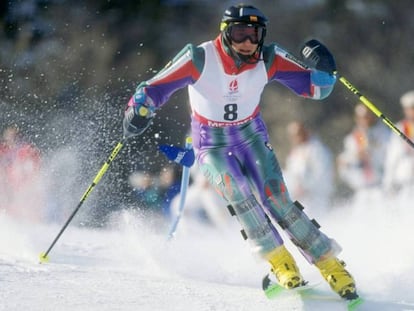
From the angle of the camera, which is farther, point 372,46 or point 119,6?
point 119,6

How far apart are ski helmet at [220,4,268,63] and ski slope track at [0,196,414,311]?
1291 millimetres

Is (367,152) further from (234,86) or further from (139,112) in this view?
(139,112)

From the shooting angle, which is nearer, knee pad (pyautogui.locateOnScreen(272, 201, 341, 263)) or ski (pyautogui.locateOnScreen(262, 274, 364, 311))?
ski (pyautogui.locateOnScreen(262, 274, 364, 311))

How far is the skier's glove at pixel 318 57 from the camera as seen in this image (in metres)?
4.15

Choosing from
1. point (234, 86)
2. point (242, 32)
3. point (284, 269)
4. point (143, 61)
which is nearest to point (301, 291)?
point (284, 269)

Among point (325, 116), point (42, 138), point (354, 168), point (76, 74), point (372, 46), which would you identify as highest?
point (76, 74)

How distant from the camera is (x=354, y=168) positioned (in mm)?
7215

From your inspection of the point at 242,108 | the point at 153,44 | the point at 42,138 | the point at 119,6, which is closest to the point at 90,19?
the point at 119,6

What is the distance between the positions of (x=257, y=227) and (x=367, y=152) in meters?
3.44

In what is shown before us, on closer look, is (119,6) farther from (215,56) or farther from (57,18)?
(215,56)

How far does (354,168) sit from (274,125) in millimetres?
3626

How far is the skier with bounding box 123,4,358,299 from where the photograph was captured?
3.94 m

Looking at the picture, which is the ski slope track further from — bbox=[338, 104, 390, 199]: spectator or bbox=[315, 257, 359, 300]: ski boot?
bbox=[338, 104, 390, 199]: spectator

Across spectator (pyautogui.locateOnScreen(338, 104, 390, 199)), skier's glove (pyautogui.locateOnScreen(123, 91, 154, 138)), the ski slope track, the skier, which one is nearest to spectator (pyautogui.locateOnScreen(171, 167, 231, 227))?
the ski slope track
